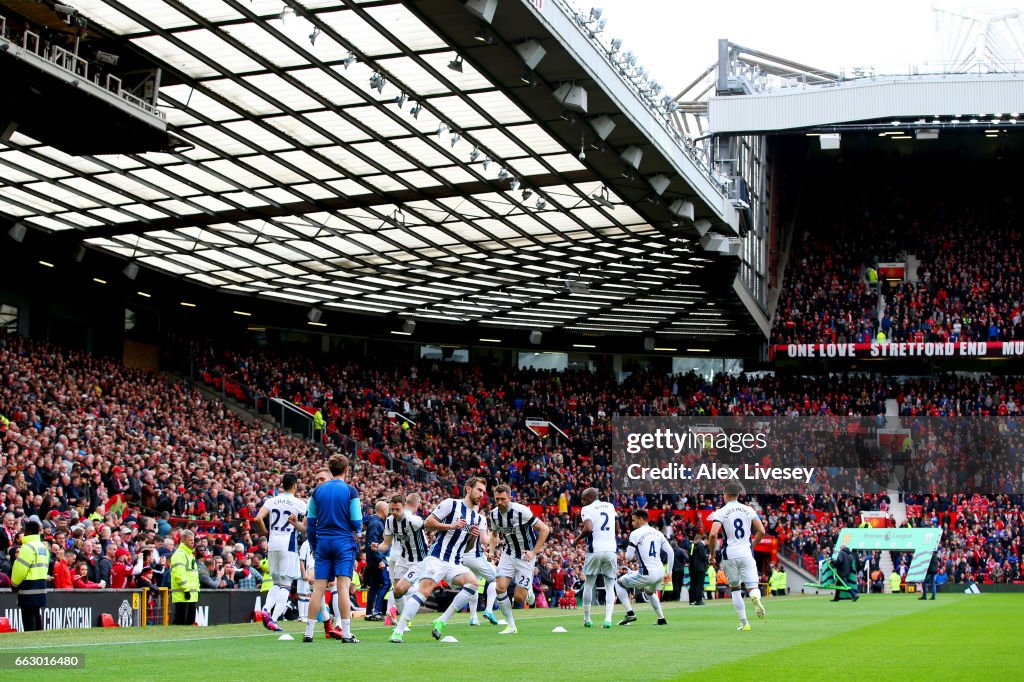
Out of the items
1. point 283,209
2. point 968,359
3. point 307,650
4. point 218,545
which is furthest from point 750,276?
point 307,650

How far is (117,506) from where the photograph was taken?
28.2 meters

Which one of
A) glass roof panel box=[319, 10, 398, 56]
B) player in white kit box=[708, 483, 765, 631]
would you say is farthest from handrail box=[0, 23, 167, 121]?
player in white kit box=[708, 483, 765, 631]

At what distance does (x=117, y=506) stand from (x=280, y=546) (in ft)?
40.6

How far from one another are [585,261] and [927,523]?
56.1ft

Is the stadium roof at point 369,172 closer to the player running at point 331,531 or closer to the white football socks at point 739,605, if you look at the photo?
the white football socks at point 739,605

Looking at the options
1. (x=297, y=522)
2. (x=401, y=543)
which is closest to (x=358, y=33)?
(x=401, y=543)

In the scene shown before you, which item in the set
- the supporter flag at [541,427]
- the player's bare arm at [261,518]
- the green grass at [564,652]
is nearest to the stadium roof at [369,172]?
the supporter flag at [541,427]

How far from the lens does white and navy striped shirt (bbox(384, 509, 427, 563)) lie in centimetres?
1936

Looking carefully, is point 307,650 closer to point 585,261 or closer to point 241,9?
point 241,9

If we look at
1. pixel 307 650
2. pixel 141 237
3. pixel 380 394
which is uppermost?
pixel 141 237

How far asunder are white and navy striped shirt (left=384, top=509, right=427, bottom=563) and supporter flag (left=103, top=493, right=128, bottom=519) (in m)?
9.98

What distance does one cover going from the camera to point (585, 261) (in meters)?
43.6

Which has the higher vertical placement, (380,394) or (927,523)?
(380,394)

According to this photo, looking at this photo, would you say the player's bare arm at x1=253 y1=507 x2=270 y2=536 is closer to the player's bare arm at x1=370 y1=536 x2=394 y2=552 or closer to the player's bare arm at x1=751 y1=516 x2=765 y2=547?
the player's bare arm at x1=370 y1=536 x2=394 y2=552
